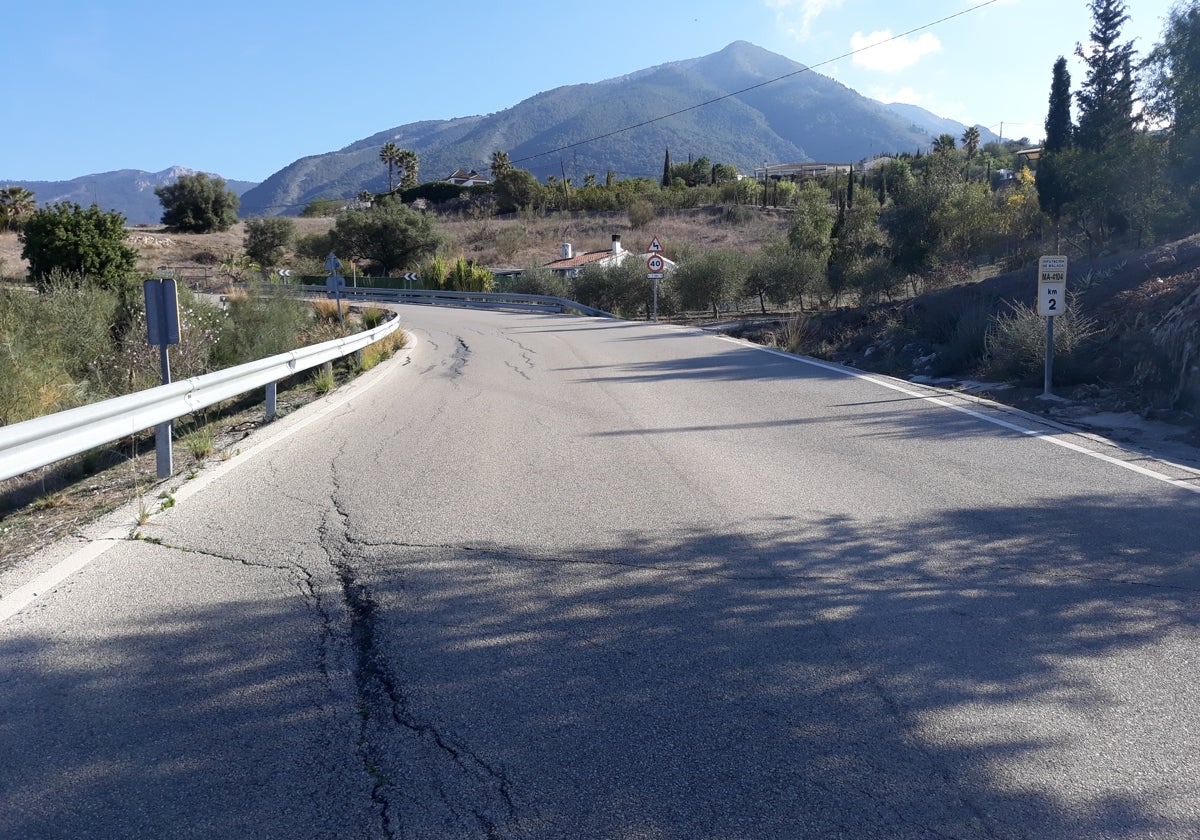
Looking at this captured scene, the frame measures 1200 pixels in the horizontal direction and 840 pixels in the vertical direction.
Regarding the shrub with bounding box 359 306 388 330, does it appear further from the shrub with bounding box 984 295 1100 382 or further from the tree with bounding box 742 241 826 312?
the shrub with bounding box 984 295 1100 382

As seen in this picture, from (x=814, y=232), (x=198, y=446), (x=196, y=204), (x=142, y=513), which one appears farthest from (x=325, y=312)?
(x=196, y=204)

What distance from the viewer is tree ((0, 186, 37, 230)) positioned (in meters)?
68.6

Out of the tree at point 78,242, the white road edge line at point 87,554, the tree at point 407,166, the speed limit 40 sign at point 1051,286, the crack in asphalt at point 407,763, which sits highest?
the tree at point 407,166

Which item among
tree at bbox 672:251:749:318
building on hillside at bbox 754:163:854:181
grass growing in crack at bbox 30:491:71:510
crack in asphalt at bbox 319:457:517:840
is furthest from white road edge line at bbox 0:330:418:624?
building on hillside at bbox 754:163:854:181

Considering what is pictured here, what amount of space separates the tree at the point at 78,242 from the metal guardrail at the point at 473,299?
6956mm

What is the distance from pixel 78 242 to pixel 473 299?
975 inches

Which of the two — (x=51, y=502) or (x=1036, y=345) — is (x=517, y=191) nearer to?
(x=1036, y=345)

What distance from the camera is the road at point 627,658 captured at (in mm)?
3350

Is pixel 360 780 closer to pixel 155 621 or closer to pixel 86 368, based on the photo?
pixel 155 621

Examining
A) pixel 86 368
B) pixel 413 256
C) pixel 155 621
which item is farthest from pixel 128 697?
pixel 413 256

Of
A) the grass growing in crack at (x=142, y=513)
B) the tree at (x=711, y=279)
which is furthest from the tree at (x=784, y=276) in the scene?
the grass growing in crack at (x=142, y=513)

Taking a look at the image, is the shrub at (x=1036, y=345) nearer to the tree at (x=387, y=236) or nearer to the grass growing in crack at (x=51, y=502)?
the grass growing in crack at (x=51, y=502)

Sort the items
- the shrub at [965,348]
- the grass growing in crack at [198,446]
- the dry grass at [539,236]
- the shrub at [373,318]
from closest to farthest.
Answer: the grass growing in crack at [198,446] < the shrub at [965,348] < the shrub at [373,318] < the dry grass at [539,236]

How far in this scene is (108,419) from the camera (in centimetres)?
755
